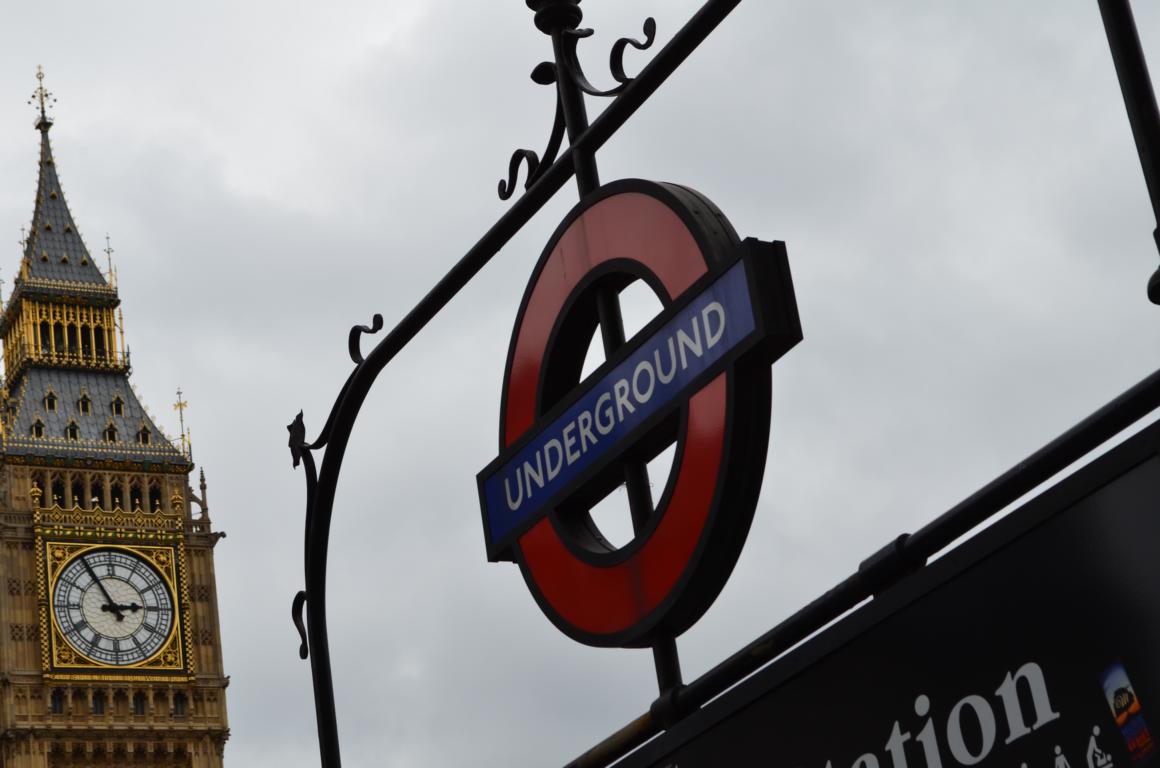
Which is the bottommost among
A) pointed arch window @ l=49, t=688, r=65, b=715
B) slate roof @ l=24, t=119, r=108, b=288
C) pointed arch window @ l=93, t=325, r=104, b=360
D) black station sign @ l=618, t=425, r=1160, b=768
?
black station sign @ l=618, t=425, r=1160, b=768

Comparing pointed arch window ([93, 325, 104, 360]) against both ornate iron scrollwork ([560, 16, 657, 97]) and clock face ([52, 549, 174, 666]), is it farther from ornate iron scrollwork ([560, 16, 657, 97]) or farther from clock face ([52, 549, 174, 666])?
ornate iron scrollwork ([560, 16, 657, 97])

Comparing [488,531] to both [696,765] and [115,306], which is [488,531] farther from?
[115,306]

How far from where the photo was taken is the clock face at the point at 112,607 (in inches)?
3172

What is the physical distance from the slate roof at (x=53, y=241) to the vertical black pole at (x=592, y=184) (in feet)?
265

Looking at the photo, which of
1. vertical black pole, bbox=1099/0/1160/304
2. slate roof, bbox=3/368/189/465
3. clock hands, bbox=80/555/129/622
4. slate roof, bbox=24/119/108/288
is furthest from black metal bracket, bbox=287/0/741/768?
slate roof, bbox=24/119/108/288

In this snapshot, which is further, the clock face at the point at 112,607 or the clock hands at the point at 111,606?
the clock hands at the point at 111,606

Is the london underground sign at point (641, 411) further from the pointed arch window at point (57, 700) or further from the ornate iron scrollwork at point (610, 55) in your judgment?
the pointed arch window at point (57, 700)

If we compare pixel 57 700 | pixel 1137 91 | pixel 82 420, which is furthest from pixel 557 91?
pixel 82 420

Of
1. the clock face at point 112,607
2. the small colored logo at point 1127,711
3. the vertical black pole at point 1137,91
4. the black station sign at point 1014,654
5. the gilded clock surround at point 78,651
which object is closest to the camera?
the small colored logo at point 1127,711

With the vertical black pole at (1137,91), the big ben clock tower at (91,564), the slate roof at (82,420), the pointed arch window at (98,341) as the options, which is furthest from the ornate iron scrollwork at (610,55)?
the pointed arch window at (98,341)

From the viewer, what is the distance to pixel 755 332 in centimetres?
774

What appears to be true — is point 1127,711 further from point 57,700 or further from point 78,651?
point 78,651

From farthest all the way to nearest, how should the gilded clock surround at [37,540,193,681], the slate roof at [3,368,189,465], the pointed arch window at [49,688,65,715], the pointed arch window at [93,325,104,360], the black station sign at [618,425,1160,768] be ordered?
the pointed arch window at [93,325,104,360]
the slate roof at [3,368,189,465]
the gilded clock surround at [37,540,193,681]
the pointed arch window at [49,688,65,715]
the black station sign at [618,425,1160,768]

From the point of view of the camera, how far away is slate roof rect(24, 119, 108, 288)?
8844 cm
